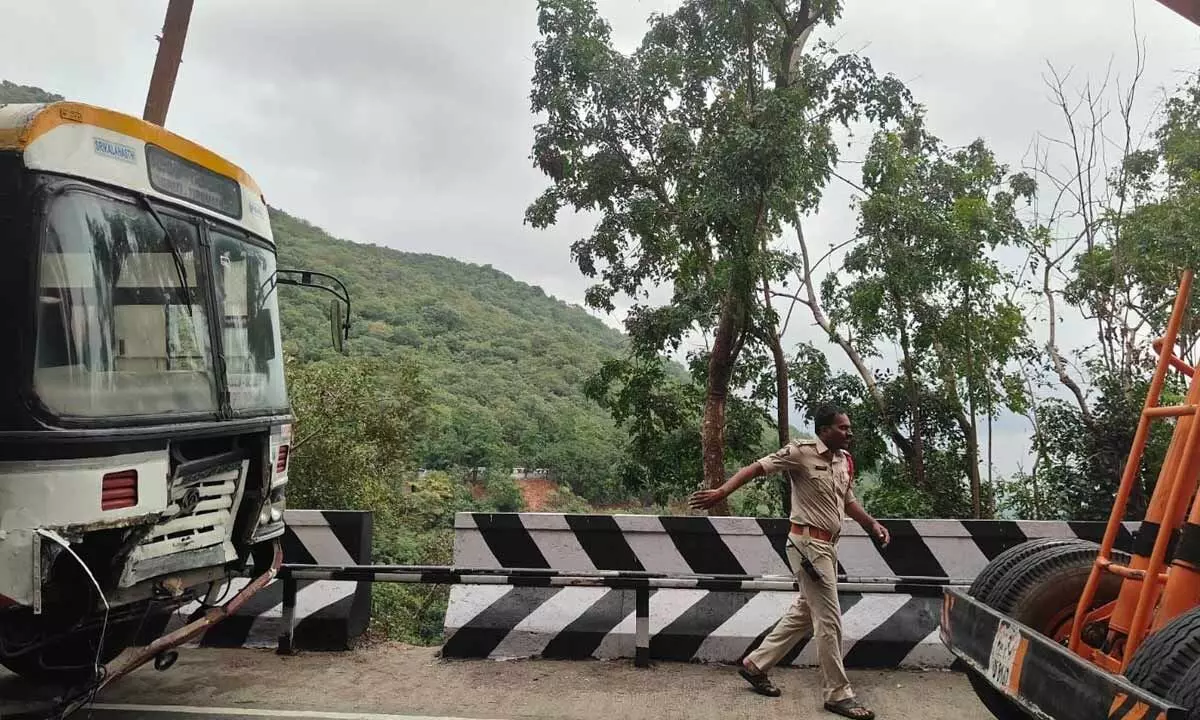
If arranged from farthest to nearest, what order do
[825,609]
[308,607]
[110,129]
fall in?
[308,607]
[825,609]
[110,129]

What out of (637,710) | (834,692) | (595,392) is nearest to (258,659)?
(637,710)

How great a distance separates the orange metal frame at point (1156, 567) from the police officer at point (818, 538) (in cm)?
134

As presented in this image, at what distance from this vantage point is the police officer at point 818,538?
5.15 m

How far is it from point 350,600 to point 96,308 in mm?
3110

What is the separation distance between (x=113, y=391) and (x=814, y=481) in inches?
152

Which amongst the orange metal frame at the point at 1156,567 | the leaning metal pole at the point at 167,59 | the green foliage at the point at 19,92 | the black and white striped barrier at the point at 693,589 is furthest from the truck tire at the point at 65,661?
the green foliage at the point at 19,92

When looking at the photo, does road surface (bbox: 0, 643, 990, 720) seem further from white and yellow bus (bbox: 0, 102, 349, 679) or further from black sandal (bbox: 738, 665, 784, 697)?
white and yellow bus (bbox: 0, 102, 349, 679)

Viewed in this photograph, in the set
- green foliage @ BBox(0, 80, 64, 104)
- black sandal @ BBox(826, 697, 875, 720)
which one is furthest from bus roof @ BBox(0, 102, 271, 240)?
green foliage @ BBox(0, 80, 64, 104)

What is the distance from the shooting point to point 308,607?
6.35 m

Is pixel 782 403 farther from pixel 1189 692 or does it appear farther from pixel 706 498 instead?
pixel 1189 692

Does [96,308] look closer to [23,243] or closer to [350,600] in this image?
[23,243]

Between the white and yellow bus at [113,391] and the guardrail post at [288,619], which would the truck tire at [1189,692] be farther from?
the guardrail post at [288,619]

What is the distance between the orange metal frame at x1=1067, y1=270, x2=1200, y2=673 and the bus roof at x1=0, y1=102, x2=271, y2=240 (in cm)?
500

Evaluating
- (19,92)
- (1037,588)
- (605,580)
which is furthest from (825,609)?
(19,92)
